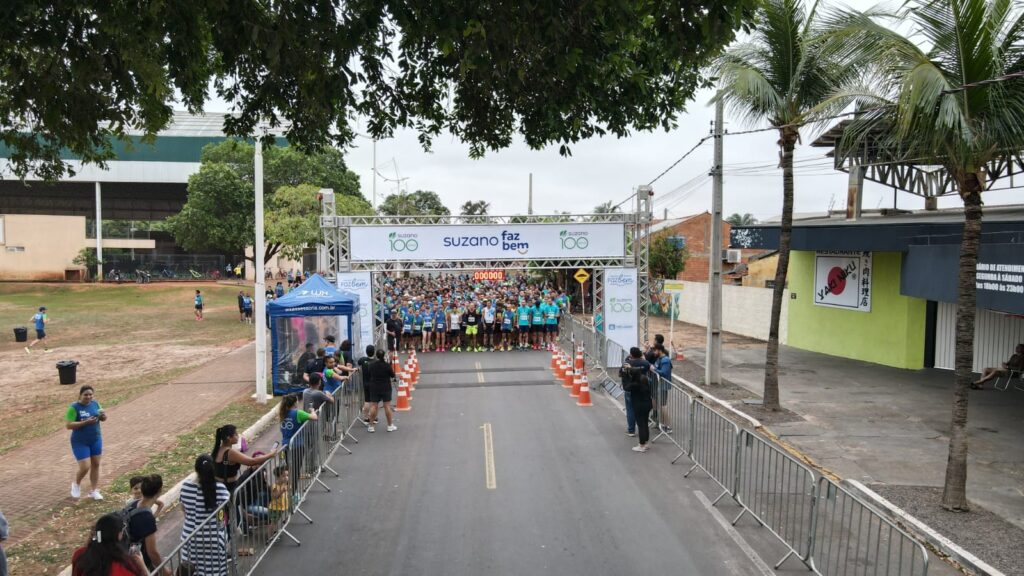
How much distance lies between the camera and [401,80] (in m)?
8.61

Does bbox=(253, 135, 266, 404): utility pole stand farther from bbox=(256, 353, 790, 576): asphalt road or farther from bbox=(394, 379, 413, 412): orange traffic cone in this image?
bbox=(256, 353, 790, 576): asphalt road

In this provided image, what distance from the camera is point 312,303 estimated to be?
632 inches

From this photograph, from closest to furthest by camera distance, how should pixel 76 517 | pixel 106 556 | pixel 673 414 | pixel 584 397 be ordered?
pixel 106 556 → pixel 76 517 → pixel 673 414 → pixel 584 397

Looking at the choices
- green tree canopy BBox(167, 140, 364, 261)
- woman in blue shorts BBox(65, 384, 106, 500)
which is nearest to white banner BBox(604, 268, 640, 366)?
woman in blue shorts BBox(65, 384, 106, 500)

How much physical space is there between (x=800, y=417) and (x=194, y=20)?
12.7 meters

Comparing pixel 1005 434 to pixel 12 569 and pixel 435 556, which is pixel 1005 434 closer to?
pixel 435 556

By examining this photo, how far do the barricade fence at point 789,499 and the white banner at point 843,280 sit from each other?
393 inches

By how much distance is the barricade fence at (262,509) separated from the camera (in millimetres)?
6141

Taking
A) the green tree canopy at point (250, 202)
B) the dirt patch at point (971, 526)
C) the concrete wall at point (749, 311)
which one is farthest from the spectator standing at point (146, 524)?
the green tree canopy at point (250, 202)

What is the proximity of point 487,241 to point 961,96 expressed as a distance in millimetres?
13649

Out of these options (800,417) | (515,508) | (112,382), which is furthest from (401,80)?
(112,382)

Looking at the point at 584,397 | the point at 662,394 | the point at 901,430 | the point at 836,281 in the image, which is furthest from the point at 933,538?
the point at 836,281

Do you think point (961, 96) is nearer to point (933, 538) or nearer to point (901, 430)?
point (933, 538)

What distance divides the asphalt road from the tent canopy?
417cm
